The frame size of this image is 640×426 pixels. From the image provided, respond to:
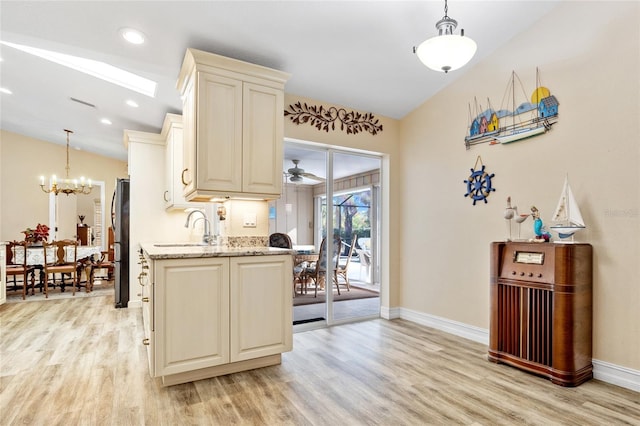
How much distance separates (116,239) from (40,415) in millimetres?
3238

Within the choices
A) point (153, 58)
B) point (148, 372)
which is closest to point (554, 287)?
point (148, 372)

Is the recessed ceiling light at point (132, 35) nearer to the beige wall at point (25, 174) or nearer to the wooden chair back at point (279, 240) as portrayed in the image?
the wooden chair back at point (279, 240)

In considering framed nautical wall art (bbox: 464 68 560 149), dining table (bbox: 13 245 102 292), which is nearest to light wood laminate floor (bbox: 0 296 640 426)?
framed nautical wall art (bbox: 464 68 560 149)

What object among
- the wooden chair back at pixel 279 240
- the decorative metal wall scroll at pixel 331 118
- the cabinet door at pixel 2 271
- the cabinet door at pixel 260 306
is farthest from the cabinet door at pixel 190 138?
the cabinet door at pixel 2 271

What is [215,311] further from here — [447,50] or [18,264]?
[18,264]

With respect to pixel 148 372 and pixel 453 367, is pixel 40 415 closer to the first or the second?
pixel 148 372

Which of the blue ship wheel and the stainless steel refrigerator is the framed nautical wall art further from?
the stainless steel refrigerator

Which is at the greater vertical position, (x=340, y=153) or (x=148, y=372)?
(x=340, y=153)

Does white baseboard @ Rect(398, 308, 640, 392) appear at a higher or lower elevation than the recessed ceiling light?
lower

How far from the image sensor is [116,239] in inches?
194

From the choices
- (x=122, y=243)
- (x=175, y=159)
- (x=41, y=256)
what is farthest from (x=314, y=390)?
(x=41, y=256)

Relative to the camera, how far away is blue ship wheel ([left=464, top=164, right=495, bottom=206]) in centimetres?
335

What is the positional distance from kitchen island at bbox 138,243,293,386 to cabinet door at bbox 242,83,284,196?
1.98ft

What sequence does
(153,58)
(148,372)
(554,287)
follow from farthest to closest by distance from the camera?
(153,58)
(148,372)
(554,287)
